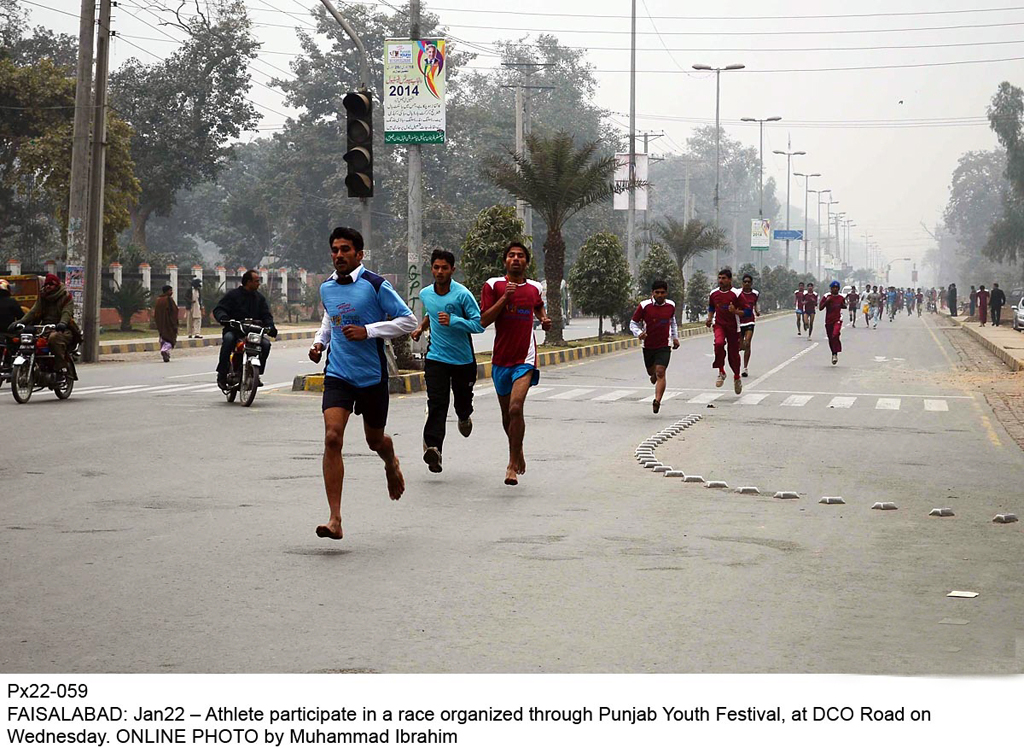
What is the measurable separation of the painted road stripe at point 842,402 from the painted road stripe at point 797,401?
349 millimetres

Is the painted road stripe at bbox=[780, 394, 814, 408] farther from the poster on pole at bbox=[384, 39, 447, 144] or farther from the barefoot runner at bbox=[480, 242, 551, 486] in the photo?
Result: the barefoot runner at bbox=[480, 242, 551, 486]

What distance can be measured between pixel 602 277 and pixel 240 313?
2099 cm

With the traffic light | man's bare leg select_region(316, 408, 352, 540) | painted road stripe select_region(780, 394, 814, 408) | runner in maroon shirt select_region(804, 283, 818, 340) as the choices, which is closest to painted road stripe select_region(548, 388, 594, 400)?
painted road stripe select_region(780, 394, 814, 408)

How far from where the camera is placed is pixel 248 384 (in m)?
17.8

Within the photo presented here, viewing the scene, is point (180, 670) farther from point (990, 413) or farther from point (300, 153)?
point (300, 153)

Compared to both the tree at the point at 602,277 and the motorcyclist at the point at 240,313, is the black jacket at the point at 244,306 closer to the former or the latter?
the motorcyclist at the point at 240,313

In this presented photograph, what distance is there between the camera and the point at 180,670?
5152 millimetres

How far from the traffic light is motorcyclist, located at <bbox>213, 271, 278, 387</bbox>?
2170mm

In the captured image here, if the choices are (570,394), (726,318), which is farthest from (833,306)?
(570,394)

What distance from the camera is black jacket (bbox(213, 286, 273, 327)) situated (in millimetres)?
18000

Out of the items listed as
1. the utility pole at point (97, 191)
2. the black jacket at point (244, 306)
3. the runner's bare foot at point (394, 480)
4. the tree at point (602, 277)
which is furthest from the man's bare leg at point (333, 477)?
the tree at point (602, 277)

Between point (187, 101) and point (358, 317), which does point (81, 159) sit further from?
point (187, 101)

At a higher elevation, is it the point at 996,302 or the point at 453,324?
the point at 996,302

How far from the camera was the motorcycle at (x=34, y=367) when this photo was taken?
58.1ft
